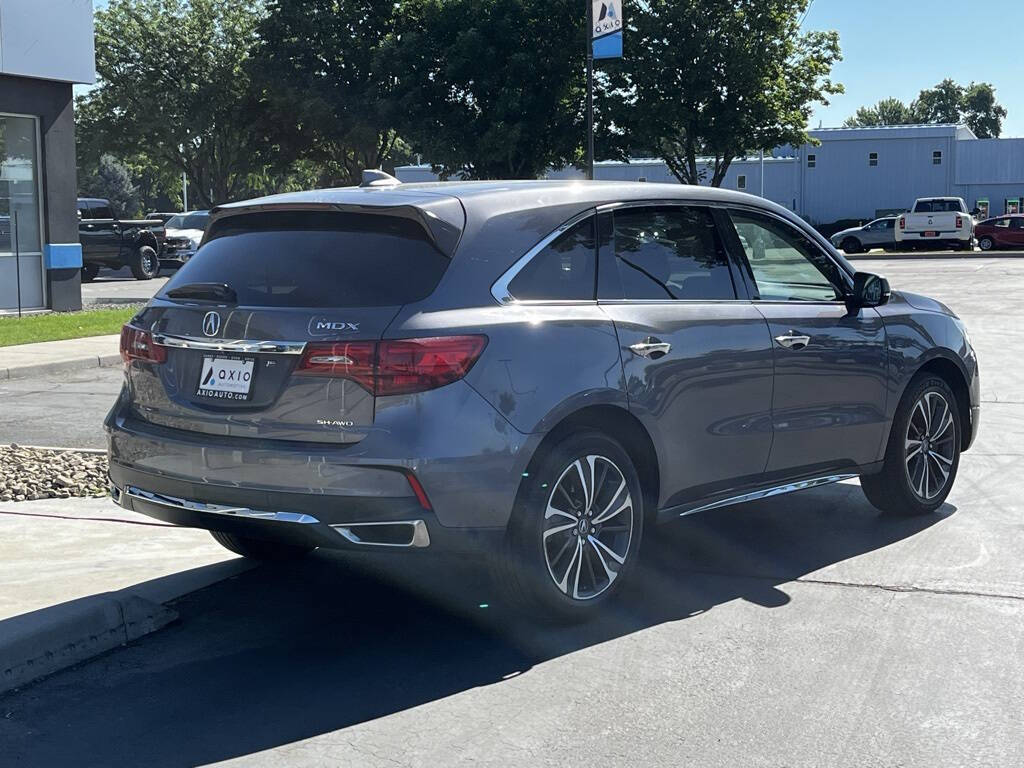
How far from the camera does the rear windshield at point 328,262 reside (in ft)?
16.0

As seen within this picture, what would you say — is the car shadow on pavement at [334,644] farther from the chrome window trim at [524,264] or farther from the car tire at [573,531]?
the chrome window trim at [524,264]

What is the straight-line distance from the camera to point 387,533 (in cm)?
473

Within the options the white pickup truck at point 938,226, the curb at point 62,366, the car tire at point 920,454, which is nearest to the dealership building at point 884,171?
the white pickup truck at point 938,226

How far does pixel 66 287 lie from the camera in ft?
73.4

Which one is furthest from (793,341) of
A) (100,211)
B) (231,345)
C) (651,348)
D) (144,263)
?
(100,211)

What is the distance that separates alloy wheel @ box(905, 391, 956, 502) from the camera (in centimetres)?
711

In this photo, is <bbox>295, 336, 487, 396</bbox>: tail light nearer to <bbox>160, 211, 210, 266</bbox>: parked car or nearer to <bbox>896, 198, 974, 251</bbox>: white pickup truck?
<bbox>160, 211, 210, 266</bbox>: parked car

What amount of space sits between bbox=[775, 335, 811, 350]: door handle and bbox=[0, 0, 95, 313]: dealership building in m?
17.3

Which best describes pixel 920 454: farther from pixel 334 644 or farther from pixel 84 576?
pixel 84 576

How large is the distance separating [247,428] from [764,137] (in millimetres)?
41229

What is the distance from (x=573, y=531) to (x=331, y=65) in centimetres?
4401

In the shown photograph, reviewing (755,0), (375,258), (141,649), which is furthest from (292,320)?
(755,0)

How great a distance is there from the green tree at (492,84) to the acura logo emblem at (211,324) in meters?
38.7

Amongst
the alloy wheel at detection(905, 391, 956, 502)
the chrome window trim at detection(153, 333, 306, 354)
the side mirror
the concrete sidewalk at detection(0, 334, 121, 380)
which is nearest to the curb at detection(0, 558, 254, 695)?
the chrome window trim at detection(153, 333, 306, 354)
